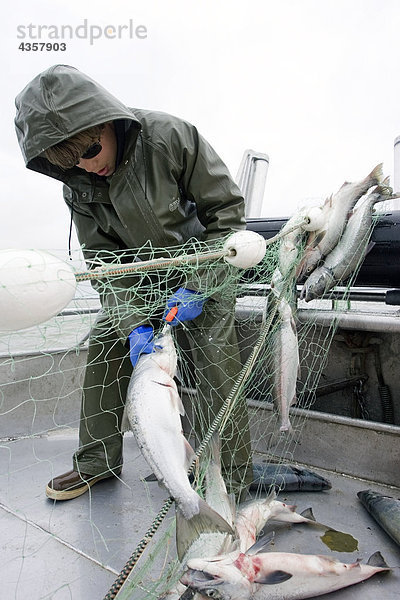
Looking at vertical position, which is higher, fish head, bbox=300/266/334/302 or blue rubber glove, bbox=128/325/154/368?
fish head, bbox=300/266/334/302

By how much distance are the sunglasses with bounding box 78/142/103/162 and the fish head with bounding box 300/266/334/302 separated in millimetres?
1644

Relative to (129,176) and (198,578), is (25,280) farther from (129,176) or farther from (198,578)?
(129,176)

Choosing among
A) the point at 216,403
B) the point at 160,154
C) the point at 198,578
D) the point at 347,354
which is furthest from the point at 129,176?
the point at 347,354

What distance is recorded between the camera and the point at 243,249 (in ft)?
6.35

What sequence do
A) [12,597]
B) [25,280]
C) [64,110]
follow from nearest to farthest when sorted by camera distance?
[25,280]
[12,597]
[64,110]

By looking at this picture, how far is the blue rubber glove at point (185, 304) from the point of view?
7.32ft

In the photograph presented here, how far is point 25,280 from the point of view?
1188mm

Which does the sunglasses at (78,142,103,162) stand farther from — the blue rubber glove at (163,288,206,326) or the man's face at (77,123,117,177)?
the blue rubber glove at (163,288,206,326)

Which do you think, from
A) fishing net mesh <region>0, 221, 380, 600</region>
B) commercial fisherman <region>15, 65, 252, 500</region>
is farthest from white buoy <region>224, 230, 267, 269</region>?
commercial fisherman <region>15, 65, 252, 500</region>

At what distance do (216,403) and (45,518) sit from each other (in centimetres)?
120

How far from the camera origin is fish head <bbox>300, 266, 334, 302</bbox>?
294cm

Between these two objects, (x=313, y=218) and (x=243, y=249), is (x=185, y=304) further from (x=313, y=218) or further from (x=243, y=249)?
(x=313, y=218)

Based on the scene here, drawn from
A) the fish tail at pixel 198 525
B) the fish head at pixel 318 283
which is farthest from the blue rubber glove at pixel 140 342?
the fish head at pixel 318 283

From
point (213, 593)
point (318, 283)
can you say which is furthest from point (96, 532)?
point (318, 283)
